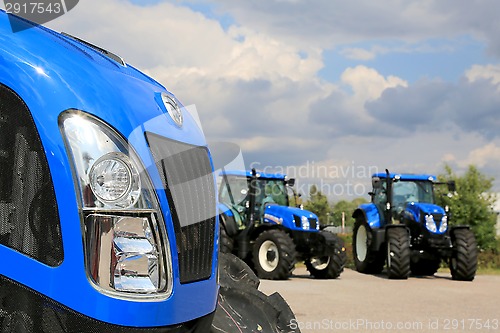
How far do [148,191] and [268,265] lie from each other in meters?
13.5

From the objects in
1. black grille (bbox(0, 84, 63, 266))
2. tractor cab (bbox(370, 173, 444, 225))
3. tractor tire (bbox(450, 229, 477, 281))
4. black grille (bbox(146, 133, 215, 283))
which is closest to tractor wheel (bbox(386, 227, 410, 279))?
tractor tire (bbox(450, 229, 477, 281))

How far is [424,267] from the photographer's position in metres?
19.5

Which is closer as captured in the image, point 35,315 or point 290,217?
point 35,315

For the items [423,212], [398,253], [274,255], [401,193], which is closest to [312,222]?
Answer: [274,255]

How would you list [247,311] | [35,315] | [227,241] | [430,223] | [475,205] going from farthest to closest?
[475,205]
[430,223]
[227,241]
[247,311]
[35,315]

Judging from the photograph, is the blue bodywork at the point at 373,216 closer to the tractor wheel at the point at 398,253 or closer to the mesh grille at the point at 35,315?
the tractor wheel at the point at 398,253

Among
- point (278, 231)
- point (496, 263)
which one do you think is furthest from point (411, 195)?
point (496, 263)

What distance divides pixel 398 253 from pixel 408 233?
2.44 feet

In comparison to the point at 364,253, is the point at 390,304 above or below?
below

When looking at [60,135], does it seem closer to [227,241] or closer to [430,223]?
[227,241]

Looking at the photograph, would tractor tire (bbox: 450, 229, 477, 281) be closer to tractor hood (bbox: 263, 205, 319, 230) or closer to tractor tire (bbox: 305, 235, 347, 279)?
tractor tire (bbox: 305, 235, 347, 279)

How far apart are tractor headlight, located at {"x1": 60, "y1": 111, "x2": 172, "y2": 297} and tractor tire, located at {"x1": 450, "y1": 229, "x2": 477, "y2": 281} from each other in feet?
51.5

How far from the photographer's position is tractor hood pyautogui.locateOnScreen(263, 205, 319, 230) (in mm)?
16328

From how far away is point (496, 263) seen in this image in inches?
1070
